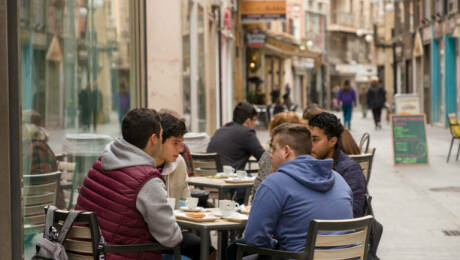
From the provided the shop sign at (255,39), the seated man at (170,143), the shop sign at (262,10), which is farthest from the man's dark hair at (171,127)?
the shop sign at (255,39)

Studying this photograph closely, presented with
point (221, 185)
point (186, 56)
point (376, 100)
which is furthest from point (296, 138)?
point (376, 100)

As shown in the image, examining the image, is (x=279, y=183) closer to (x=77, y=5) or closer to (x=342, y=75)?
(x=77, y=5)

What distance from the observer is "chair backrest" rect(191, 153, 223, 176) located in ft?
31.6

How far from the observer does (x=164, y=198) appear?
16.4 feet

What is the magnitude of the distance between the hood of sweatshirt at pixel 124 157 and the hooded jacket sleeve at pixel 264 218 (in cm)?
62

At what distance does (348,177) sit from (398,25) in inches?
1575

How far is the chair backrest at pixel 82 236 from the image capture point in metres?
4.74

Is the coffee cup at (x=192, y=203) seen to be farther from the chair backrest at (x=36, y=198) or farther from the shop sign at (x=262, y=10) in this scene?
the shop sign at (x=262, y=10)

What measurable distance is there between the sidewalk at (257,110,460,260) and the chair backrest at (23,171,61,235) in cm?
332

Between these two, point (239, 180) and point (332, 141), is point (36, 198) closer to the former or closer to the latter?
point (332, 141)

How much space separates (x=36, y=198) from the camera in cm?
629

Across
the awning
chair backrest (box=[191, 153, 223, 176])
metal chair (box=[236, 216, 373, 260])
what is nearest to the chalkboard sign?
chair backrest (box=[191, 153, 223, 176])

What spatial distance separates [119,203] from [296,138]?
1050 millimetres

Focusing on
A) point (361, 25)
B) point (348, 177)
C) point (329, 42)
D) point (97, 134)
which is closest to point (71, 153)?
point (97, 134)
